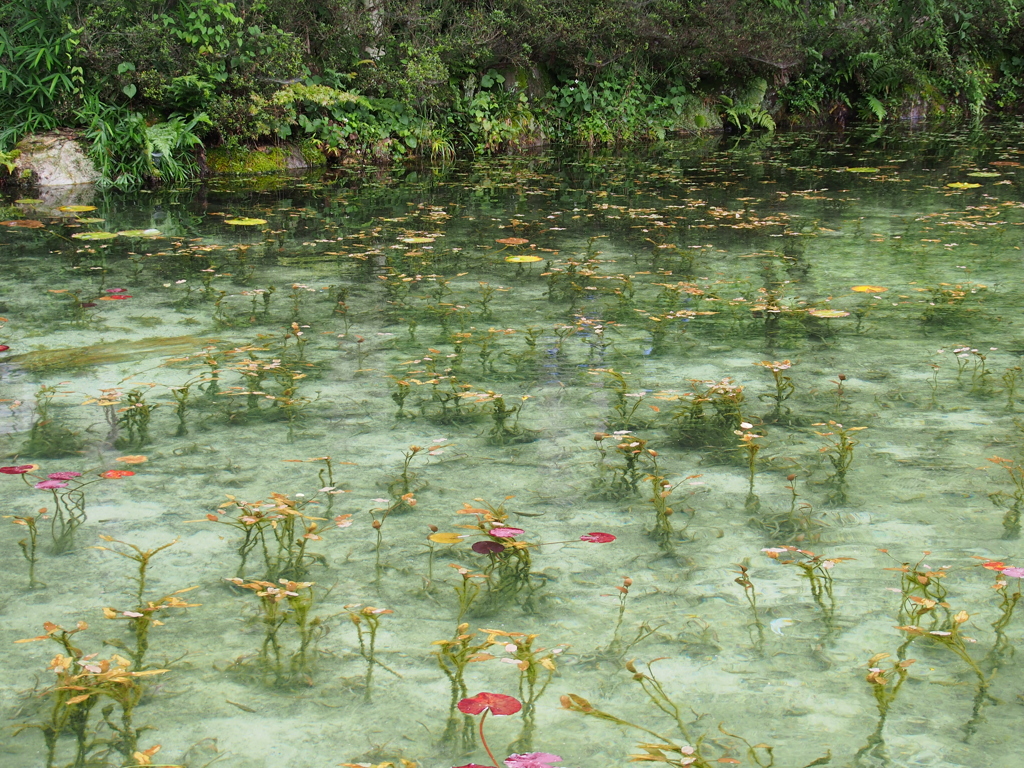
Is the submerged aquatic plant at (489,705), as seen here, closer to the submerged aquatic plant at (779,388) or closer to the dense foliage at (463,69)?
the submerged aquatic plant at (779,388)

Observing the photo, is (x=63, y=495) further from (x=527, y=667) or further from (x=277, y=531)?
(x=527, y=667)

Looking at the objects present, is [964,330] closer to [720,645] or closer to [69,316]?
[720,645]

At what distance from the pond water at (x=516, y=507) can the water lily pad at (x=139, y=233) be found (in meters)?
0.75

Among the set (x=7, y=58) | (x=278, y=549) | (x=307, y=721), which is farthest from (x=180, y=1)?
(x=307, y=721)

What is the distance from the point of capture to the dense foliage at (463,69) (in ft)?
30.8

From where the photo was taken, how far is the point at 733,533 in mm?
2656

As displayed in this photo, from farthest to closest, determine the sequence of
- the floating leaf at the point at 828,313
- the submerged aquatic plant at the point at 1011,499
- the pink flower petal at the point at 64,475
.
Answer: the floating leaf at the point at 828,313 < the pink flower petal at the point at 64,475 < the submerged aquatic plant at the point at 1011,499

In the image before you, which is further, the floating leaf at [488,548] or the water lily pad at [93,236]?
the water lily pad at [93,236]

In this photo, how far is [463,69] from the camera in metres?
12.3

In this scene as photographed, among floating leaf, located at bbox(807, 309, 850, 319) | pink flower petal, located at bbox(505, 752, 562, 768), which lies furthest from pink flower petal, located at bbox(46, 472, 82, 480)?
floating leaf, located at bbox(807, 309, 850, 319)

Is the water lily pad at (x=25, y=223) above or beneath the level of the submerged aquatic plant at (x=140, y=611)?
above

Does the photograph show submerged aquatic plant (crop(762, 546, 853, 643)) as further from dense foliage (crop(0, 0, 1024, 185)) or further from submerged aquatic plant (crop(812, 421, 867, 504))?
dense foliage (crop(0, 0, 1024, 185))

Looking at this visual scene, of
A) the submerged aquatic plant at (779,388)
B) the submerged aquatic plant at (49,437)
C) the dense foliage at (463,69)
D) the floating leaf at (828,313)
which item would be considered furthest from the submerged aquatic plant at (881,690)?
the dense foliage at (463,69)

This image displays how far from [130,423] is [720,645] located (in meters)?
2.27
